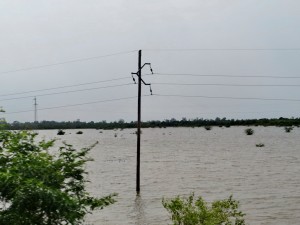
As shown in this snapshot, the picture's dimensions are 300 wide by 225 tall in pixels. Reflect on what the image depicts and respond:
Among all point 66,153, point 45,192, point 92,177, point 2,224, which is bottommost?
point 92,177

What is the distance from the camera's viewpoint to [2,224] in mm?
8430

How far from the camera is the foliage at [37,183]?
8.18 meters

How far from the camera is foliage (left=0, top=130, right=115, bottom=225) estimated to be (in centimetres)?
818

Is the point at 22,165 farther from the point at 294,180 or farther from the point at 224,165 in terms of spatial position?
the point at 224,165

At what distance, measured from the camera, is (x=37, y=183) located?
8078 mm

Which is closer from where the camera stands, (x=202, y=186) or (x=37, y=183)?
(x=37, y=183)

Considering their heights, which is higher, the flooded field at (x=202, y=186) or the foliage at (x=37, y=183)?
the foliage at (x=37, y=183)

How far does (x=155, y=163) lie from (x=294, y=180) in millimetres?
22240

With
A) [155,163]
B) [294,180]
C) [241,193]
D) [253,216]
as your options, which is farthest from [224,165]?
[253,216]

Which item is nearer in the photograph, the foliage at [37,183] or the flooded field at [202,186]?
the foliage at [37,183]

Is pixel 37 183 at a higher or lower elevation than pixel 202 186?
higher

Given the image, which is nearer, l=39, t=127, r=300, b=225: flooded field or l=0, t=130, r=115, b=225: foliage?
l=0, t=130, r=115, b=225: foliage

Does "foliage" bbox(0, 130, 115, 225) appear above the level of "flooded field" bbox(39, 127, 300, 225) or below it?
above

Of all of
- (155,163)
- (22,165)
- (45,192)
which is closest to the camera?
(45,192)
